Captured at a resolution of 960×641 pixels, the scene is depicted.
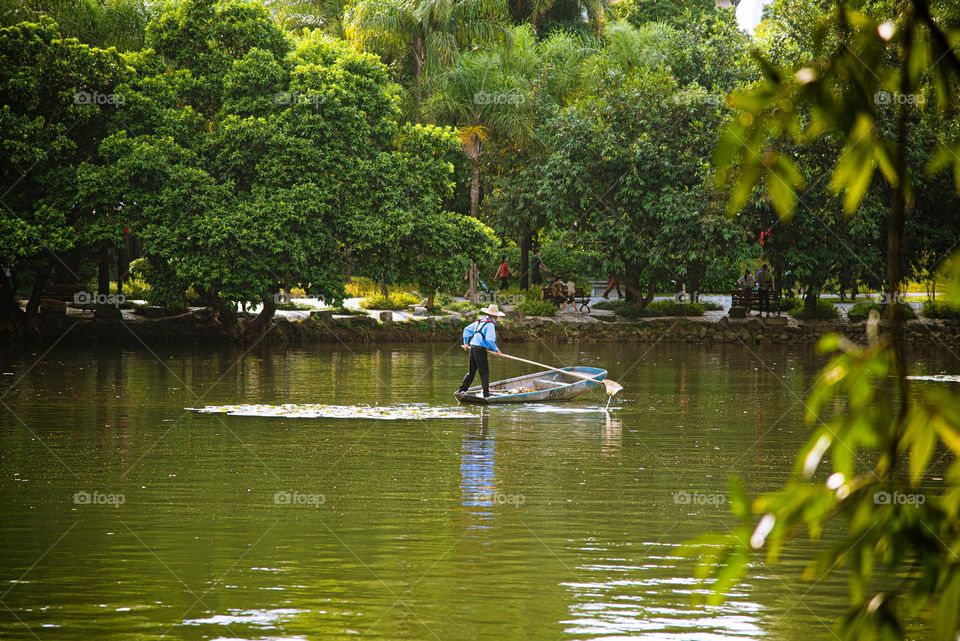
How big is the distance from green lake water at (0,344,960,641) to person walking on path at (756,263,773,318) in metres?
23.6

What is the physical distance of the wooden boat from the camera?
24.8 meters

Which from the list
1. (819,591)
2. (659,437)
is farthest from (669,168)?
(819,591)

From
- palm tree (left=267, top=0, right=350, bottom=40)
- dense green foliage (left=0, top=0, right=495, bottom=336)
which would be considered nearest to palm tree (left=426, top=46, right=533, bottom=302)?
dense green foliage (left=0, top=0, right=495, bottom=336)

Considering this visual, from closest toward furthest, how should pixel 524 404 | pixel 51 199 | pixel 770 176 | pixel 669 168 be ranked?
pixel 770 176 → pixel 524 404 → pixel 51 199 → pixel 669 168

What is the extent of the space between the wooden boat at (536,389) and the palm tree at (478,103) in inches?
862

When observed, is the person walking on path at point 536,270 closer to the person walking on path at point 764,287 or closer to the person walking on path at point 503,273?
the person walking on path at point 503,273

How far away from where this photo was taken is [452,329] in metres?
46.8

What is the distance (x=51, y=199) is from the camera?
40.3 meters

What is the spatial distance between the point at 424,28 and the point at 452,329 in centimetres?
1179

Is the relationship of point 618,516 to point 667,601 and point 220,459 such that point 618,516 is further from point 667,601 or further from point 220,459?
point 220,459

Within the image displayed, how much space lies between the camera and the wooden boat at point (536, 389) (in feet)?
81.2

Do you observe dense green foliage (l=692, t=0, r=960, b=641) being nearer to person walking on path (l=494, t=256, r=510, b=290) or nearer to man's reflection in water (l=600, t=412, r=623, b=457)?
man's reflection in water (l=600, t=412, r=623, b=457)

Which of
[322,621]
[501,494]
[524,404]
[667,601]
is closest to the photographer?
[322,621]

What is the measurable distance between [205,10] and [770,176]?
134ft
